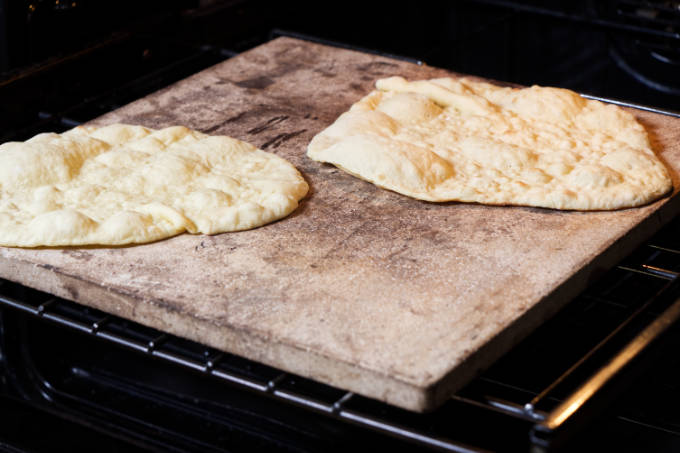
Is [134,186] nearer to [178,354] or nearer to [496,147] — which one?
[178,354]

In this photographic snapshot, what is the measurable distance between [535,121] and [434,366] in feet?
3.11

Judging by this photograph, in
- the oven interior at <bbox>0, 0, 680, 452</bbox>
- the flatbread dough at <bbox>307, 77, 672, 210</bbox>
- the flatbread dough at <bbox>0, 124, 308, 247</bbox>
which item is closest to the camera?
the flatbread dough at <bbox>0, 124, 308, 247</bbox>

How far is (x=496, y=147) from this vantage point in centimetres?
189

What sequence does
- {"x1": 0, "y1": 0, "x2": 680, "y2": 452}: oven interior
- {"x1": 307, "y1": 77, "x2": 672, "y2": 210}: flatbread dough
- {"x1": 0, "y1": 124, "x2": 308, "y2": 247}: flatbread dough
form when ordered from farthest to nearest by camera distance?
{"x1": 0, "y1": 0, "x2": 680, "y2": 452}: oven interior, {"x1": 307, "y1": 77, "x2": 672, "y2": 210}: flatbread dough, {"x1": 0, "y1": 124, "x2": 308, "y2": 247}: flatbread dough

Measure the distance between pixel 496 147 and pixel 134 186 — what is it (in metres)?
0.80

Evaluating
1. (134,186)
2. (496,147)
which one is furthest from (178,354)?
(496,147)

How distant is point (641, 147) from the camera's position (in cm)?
192

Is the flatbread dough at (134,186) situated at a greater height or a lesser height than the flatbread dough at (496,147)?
lesser

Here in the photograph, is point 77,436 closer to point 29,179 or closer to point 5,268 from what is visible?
point 5,268

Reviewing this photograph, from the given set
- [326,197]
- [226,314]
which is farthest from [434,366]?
[326,197]

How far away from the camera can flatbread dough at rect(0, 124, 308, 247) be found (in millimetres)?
1606

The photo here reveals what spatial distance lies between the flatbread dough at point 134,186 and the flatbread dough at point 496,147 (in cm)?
20

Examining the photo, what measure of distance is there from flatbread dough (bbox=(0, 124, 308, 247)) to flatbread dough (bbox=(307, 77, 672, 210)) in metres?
0.20

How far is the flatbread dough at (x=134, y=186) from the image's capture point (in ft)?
5.27
